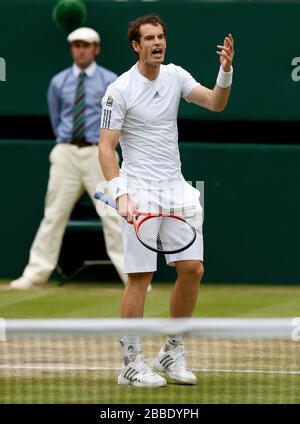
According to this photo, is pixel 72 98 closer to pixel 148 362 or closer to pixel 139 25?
pixel 139 25

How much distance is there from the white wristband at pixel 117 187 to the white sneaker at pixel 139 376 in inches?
34.6

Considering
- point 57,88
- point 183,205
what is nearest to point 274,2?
point 57,88

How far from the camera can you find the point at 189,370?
727 cm

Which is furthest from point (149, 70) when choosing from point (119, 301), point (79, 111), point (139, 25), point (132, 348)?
point (79, 111)

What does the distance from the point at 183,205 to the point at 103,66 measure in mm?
4492

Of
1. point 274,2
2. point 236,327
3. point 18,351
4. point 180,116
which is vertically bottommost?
point 18,351

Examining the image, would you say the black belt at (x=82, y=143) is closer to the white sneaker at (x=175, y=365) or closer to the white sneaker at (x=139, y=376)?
the white sneaker at (x=175, y=365)

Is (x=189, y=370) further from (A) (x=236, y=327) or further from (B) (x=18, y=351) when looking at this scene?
(A) (x=236, y=327)

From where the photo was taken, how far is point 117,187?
23.3ft

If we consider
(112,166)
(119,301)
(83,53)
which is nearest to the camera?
(112,166)

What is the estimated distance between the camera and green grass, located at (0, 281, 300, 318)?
9.73m

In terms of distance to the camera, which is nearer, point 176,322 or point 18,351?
point 176,322

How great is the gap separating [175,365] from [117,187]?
3.35 ft
